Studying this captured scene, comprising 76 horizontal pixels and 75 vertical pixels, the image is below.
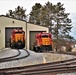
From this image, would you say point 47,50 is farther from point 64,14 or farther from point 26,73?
point 64,14

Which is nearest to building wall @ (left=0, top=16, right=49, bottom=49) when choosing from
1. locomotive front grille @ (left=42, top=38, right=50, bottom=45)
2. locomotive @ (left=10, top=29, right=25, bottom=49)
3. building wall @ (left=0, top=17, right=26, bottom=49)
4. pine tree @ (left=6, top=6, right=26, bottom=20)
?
building wall @ (left=0, top=17, right=26, bottom=49)

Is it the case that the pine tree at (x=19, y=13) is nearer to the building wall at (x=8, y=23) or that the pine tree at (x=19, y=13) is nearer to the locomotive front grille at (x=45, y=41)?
the building wall at (x=8, y=23)

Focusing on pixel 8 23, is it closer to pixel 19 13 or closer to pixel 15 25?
pixel 15 25

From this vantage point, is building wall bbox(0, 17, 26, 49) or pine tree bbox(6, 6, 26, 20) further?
pine tree bbox(6, 6, 26, 20)

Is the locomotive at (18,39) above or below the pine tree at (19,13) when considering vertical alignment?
below

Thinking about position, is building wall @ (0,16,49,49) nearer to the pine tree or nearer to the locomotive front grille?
the locomotive front grille

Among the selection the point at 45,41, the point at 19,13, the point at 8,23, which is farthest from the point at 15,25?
the point at 19,13

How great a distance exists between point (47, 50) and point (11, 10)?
67.2 m

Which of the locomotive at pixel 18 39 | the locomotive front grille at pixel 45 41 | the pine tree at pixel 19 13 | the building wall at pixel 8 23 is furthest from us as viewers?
the pine tree at pixel 19 13

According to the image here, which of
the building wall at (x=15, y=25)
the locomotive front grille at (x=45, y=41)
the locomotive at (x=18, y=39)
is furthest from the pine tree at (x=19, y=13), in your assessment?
the locomotive front grille at (x=45, y=41)

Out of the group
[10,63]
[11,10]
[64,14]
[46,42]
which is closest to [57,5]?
[64,14]

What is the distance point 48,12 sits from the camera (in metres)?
77.2

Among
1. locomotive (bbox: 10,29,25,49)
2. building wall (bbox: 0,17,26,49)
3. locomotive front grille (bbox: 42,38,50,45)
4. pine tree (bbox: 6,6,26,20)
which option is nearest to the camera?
locomotive front grille (bbox: 42,38,50,45)

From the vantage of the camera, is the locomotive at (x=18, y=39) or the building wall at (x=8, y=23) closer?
the locomotive at (x=18, y=39)
